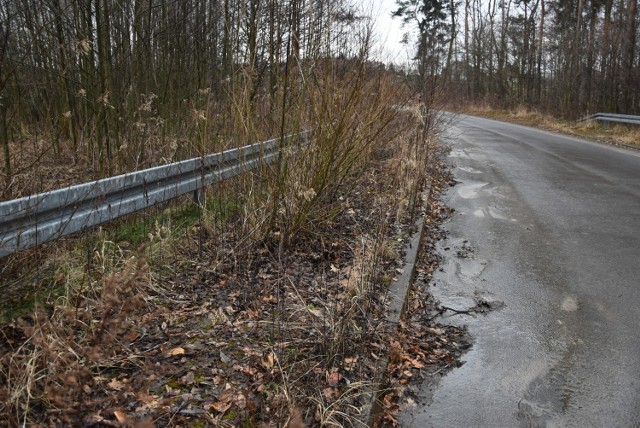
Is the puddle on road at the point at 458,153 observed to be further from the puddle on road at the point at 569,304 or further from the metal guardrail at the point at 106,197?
the puddle on road at the point at 569,304

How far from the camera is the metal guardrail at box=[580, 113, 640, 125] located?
18.7m

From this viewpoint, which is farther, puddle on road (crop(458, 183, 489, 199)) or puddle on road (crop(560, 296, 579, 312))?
puddle on road (crop(458, 183, 489, 199))

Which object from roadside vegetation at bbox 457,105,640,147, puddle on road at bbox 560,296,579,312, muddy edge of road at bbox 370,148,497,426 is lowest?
muddy edge of road at bbox 370,148,497,426

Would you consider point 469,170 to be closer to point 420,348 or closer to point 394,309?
point 394,309

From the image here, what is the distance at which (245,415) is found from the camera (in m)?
2.98

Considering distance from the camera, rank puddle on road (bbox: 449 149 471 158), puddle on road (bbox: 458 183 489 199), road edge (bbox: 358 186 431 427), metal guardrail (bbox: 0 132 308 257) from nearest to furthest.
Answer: road edge (bbox: 358 186 431 427) → metal guardrail (bbox: 0 132 308 257) → puddle on road (bbox: 458 183 489 199) → puddle on road (bbox: 449 149 471 158)

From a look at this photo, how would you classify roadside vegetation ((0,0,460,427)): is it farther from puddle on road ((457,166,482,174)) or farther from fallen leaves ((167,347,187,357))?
puddle on road ((457,166,482,174))

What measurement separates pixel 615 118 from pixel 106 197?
66.8 ft

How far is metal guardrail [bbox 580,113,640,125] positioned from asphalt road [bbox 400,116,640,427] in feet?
31.2

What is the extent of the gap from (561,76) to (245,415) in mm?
31126

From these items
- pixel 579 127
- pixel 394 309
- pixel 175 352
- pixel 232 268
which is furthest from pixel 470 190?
pixel 579 127

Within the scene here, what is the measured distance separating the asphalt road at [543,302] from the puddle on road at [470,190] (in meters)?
0.02

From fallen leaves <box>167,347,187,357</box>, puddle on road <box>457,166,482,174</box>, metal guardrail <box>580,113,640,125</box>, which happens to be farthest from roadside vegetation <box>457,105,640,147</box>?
fallen leaves <box>167,347,187,357</box>

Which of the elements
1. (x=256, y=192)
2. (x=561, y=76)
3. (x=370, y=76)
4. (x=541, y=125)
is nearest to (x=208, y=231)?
(x=256, y=192)
